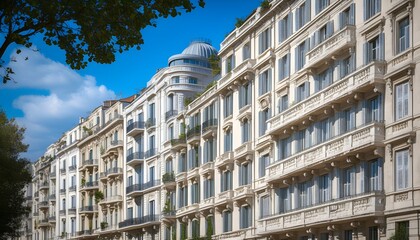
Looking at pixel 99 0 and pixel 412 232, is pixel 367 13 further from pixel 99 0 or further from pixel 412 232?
pixel 99 0

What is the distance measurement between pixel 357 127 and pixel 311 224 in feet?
21.6

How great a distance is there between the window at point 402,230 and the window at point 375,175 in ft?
7.55

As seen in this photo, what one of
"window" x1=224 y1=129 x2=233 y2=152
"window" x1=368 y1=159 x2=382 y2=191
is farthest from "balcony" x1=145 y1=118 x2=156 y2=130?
"window" x1=368 y1=159 x2=382 y2=191

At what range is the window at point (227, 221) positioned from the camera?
59062mm

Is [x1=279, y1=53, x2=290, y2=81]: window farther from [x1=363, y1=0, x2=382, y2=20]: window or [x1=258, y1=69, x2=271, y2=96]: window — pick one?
[x1=363, y1=0, x2=382, y2=20]: window

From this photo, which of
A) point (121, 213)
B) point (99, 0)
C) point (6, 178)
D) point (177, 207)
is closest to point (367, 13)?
point (99, 0)

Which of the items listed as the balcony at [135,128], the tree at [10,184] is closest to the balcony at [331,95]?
the tree at [10,184]

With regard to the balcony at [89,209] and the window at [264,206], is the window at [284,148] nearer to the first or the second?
the window at [264,206]

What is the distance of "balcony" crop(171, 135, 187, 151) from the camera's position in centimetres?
7012

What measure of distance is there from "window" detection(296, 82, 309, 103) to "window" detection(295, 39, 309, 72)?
1.20 meters

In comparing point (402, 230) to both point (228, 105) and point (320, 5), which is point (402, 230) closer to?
point (320, 5)

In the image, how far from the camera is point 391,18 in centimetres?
3806

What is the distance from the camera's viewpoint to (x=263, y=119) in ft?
178

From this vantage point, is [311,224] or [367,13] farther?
[311,224]
